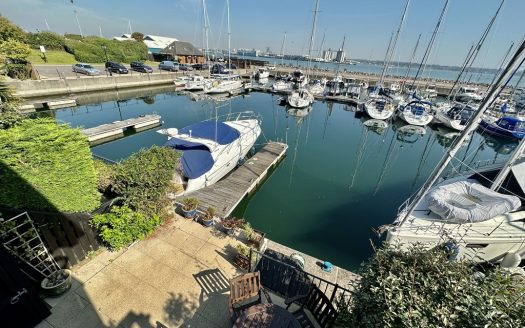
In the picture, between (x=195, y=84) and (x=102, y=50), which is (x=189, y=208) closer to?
(x=195, y=84)

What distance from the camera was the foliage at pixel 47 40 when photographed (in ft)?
142

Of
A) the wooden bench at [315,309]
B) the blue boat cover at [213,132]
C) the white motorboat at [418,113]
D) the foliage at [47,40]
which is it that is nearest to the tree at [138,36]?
the foliage at [47,40]

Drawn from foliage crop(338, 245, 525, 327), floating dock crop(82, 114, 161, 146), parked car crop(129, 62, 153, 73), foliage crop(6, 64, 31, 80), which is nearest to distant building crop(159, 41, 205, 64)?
parked car crop(129, 62, 153, 73)

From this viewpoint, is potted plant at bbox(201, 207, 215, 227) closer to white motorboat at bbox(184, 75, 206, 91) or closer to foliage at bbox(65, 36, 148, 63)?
white motorboat at bbox(184, 75, 206, 91)

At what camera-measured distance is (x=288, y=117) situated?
2786cm

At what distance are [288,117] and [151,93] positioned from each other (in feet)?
72.8

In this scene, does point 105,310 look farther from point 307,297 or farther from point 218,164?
point 218,164

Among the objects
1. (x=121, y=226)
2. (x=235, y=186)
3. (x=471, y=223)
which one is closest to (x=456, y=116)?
(x=471, y=223)

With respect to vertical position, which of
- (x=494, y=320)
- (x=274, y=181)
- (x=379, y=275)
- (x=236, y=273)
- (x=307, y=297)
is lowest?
(x=274, y=181)

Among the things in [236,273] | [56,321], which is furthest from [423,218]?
[56,321]

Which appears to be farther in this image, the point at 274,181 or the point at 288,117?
the point at 288,117

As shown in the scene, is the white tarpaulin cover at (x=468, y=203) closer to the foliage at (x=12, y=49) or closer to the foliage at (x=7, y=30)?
the foliage at (x=12, y=49)

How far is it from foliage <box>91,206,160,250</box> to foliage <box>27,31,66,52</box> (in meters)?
58.3

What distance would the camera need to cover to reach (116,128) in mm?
18812
